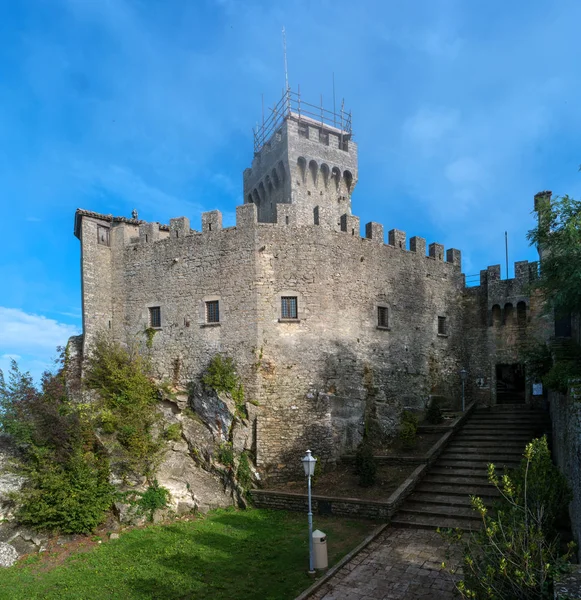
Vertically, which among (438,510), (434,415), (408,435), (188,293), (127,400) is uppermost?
(188,293)

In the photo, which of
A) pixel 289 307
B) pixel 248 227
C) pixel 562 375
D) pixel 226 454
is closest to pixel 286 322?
pixel 289 307

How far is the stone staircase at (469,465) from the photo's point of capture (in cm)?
1336

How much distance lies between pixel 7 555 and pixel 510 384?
24309mm

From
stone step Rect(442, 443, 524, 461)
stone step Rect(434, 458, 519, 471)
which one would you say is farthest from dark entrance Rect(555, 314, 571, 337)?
stone step Rect(434, 458, 519, 471)

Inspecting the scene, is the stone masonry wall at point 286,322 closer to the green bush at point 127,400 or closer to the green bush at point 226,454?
the green bush at point 226,454

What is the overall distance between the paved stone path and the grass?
0.63m

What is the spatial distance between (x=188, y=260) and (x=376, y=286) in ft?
28.7

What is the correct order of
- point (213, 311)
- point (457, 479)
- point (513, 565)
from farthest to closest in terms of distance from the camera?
point (213, 311), point (457, 479), point (513, 565)

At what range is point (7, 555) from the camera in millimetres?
12570

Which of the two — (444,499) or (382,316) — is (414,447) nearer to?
(444,499)

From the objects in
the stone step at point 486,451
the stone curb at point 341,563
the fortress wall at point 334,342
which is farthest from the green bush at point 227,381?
the stone step at point 486,451

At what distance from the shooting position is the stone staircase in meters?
13.4

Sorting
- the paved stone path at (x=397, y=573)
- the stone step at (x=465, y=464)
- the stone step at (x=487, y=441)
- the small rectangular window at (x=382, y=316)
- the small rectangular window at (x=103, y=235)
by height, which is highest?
the small rectangular window at (x=103, y=235)

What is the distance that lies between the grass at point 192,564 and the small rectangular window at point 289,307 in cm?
779
